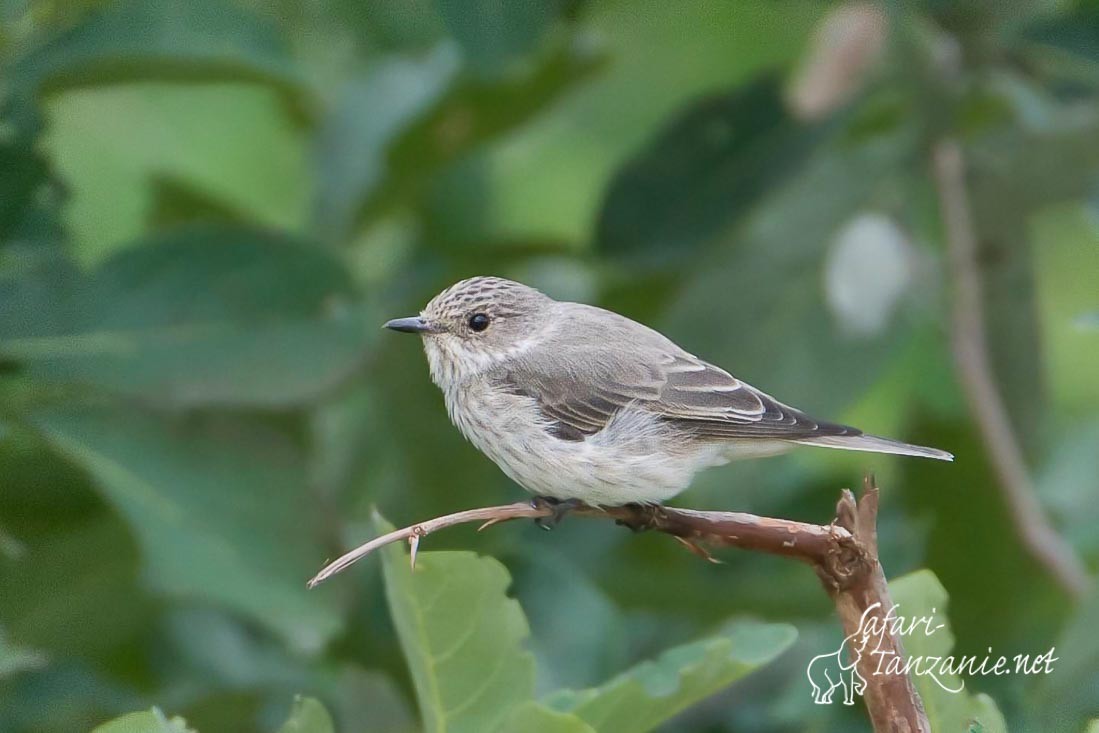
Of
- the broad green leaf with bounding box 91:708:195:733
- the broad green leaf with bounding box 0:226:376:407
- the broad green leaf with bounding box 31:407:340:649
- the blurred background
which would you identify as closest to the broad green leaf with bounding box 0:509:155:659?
the blurred background

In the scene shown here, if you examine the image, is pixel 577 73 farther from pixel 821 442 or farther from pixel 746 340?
pixel 821 442

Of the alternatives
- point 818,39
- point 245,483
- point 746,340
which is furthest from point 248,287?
point 818,39

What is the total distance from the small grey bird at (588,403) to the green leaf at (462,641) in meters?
0.73

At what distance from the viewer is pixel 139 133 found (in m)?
4.87

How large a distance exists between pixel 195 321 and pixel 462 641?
5.20 feet

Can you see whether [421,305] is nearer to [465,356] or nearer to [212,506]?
[465,356]

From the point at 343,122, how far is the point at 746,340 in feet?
4.91

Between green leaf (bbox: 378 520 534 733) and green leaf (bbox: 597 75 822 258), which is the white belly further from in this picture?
green leaf (bbox: 597 75 822 258)

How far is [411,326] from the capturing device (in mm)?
3119

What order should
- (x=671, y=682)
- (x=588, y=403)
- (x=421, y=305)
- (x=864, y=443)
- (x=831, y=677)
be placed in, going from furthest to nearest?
(x=421, y=305) < (x=831, y=677) < (x=588, y=403) < (x=864, y=443) < (x=671, y=682)

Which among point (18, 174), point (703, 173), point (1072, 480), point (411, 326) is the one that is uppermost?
point (18, 174)

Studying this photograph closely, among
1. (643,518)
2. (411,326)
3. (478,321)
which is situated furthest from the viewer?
(478,321)

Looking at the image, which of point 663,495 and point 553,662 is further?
point 553,662

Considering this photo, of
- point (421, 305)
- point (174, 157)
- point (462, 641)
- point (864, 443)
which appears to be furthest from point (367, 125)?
point (462, 641)
